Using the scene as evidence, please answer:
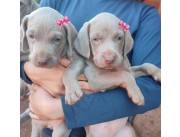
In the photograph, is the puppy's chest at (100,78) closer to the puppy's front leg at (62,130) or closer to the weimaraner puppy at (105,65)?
the weimaraner puppy at (105,65)

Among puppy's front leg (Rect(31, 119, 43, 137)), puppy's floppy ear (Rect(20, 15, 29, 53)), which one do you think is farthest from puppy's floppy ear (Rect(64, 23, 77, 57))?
puppy's front leg (Rect(31, 119, 43, 137))

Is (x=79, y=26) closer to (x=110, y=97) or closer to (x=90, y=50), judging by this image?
(x=90, y=50)

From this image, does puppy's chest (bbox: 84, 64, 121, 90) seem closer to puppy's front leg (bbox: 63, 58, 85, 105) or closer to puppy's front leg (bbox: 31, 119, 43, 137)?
puppy's front leg (bbox: 63, 58, 85, 105)

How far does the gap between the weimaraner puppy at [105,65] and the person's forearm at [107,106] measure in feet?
0.06

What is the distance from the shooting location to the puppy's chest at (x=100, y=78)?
5.57 feet

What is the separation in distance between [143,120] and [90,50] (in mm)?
248

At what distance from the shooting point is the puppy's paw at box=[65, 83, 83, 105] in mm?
1647

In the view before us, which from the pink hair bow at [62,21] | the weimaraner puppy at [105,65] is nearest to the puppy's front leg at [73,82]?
the weimaraner puppy at [105,65]

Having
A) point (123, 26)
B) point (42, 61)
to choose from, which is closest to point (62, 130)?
point (42, 61)

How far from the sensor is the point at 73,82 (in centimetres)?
167

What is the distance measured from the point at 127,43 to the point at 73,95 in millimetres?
192

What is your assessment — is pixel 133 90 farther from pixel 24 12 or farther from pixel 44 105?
pixel 24 12
